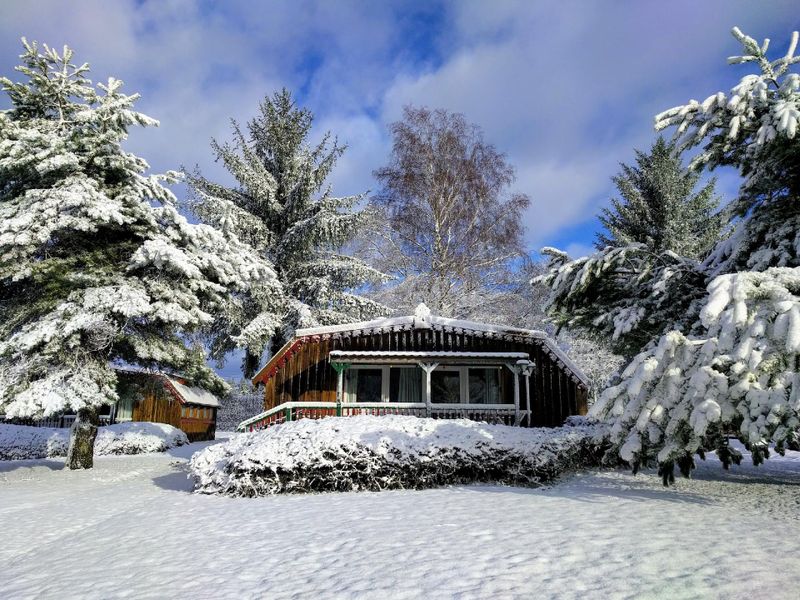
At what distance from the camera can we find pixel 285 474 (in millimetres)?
9031

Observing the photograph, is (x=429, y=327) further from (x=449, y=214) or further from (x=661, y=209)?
(x=661, y=209)

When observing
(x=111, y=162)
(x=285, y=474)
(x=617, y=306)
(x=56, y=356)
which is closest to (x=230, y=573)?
(x=285, y=474)

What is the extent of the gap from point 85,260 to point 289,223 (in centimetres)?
1412

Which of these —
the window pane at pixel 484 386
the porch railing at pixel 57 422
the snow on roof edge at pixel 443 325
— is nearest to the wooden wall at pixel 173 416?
the porch railing at pixel 57 422

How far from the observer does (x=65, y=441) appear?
1883 centimetres

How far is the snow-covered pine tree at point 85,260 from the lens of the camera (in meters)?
12.2

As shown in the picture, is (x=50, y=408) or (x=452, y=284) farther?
(x=452, y=284)

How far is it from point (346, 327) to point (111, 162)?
8.30 meters

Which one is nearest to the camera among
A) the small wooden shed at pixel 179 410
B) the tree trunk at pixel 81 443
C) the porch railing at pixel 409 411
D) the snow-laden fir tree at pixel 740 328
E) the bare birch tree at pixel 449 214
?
the snow-laden fir tree at pixel 740 328

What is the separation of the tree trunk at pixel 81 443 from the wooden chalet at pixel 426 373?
424 centimetres

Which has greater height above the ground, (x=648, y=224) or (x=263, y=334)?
(x=648, y=224)

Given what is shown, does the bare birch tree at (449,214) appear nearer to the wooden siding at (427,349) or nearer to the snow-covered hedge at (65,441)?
the wooden siding at (427,349)

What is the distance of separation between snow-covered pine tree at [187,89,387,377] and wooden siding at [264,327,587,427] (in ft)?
18.8

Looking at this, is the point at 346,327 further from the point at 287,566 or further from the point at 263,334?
the point at 287,566
